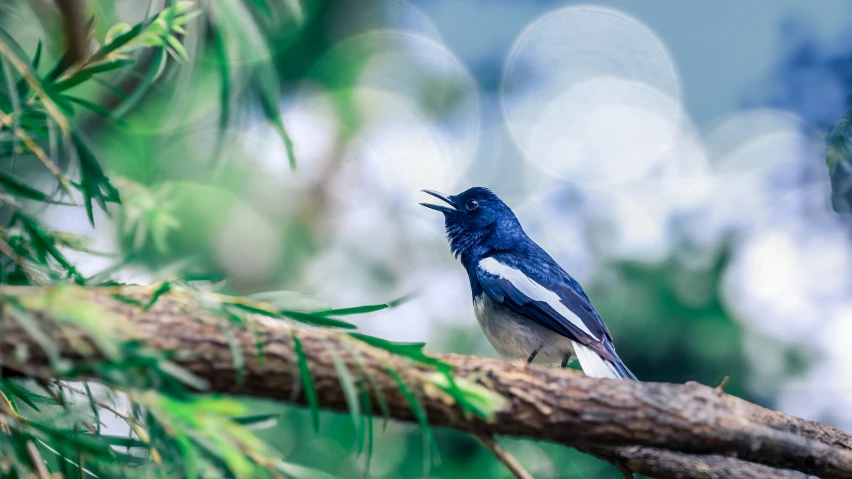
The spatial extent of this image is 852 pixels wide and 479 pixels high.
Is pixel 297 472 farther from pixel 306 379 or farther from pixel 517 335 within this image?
pixel 517 335

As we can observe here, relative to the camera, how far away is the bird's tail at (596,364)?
2.06 metres

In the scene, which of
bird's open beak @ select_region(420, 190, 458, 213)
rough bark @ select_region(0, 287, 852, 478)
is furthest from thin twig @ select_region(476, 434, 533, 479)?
bird's open beak @ select_region(420, 190, 458, 213)

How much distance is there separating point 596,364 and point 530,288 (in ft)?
1.23

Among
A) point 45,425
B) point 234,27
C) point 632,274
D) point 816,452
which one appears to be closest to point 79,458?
point 45,425

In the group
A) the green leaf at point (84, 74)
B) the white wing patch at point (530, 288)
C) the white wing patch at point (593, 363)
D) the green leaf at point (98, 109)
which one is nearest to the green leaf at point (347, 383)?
the green leaf at point (98, 109)

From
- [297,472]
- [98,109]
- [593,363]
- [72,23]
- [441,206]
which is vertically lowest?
[297,472]

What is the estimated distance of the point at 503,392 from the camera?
123 centimetres

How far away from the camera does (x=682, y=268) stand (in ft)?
12.8

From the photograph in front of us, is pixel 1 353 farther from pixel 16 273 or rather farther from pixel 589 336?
pixel 589 336

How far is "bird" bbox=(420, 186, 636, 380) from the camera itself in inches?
86.5

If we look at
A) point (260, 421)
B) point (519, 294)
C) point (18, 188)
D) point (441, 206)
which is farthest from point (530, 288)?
point (18, 188)

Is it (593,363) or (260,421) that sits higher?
(593,363)

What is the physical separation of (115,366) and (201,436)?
5.2 inches

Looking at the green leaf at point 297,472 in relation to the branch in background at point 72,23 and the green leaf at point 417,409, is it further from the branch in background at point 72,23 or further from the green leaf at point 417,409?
the branch in background at point 72,23
